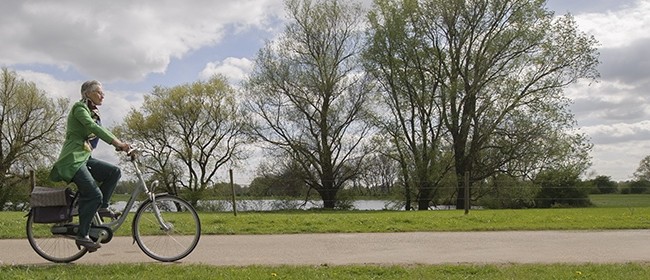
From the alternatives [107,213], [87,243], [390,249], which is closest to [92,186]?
[107,213]

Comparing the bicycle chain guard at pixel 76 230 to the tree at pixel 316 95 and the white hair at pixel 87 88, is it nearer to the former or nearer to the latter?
the white hair at pixel 87 88

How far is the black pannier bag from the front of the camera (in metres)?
6.17

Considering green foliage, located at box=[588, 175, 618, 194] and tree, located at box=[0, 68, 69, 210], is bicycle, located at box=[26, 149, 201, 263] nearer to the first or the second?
green foliage, located at box=[588, 175, 618, 194]

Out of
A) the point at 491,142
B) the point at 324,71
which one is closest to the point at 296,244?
the point at 491,142

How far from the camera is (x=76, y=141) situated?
6.10m

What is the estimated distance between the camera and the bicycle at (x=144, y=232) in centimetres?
636

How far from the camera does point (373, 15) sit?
3706 cm

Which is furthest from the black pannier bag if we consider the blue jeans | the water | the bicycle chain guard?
the water

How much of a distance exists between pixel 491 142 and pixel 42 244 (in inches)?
1243

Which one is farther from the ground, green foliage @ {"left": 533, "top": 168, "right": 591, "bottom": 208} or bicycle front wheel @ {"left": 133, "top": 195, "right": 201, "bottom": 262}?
green foliage @ {"left": 533, "top": 168, "right": 591, "bottom": 208}

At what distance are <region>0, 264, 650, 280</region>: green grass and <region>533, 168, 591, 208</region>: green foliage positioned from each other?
23597 millimetres

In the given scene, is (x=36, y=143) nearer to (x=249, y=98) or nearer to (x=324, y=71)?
(x=249, y=98)

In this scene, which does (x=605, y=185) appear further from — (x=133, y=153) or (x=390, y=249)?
(x=133, y=153)

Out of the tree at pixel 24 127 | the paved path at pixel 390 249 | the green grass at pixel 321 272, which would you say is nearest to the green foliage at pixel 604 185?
the paved path at pixel 390 249
